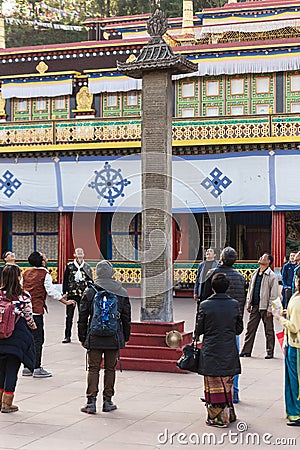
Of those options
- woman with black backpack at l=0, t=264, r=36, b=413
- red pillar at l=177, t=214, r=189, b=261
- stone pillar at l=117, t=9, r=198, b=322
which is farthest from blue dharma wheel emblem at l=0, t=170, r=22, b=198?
woman with black backpack at l=0, t=264, r=36, b=413

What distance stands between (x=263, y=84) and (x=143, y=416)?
58.2ft

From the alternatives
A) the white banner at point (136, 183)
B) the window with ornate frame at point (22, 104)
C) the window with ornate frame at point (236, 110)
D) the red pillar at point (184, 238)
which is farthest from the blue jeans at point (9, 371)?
the window with ornate frame at point (22, 104)

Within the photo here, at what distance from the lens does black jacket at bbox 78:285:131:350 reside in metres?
8.82

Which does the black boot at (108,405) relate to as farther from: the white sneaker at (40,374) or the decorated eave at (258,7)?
the decorated eave at (258,7)

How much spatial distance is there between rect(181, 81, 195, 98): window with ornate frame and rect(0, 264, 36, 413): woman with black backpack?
1740 cm

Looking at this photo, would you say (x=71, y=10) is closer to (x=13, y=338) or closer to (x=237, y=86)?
(x=237, y=86)

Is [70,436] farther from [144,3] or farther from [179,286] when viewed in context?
[144,3]

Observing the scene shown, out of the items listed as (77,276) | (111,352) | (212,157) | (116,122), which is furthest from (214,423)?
(116,122)

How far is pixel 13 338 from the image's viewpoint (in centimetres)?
888

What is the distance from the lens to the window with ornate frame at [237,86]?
25109 millimetres

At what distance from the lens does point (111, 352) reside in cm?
888

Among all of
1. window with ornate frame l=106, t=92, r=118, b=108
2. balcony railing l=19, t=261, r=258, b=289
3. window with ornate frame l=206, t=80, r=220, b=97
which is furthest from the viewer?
window with ornate frame l=106, t=92, r=118, b=108

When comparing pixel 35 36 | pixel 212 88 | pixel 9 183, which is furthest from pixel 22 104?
pixel 35 36

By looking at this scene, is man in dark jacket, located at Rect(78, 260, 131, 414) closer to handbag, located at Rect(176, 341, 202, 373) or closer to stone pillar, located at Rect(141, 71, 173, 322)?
handbag, located at Rect(176, 341, 202, 373)
